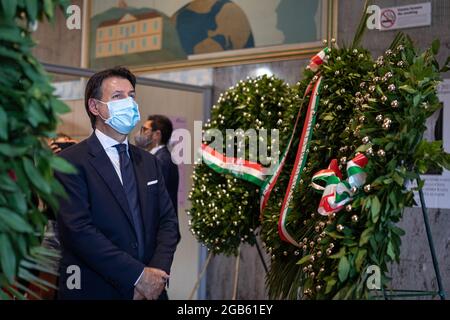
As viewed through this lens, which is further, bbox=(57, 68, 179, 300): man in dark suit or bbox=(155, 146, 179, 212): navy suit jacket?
bbox=(155, 146, 179, 212): navy suit jacket

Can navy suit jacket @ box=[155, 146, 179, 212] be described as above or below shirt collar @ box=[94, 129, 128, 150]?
below

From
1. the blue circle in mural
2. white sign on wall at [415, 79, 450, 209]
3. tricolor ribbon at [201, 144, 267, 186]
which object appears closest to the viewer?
tricolor ribbon at [201, 144, 267, 186]

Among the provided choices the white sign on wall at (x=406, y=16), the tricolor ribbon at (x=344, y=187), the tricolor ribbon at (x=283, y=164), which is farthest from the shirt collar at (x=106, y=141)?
the white sign on wall at (x=406, y=16)

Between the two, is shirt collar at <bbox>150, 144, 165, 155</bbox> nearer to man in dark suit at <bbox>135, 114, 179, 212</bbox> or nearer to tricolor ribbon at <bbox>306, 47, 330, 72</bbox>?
man in dark suit at <bbox>135, 114, 179, 212</bbox>

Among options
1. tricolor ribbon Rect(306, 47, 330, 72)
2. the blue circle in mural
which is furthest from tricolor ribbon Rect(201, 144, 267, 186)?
the blue circle in mural

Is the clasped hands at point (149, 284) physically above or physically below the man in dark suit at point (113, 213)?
below

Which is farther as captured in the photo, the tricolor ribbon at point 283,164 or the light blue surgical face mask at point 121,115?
the tricolor ribbon at point 283,164

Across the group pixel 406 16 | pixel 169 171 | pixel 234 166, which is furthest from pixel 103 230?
pixel 406 16

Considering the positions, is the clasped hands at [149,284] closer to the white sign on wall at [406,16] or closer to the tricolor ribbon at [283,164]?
the tricolor ribbon at [283,164]

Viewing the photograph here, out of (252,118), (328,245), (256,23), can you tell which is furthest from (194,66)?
(328,245)

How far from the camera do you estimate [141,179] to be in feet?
9.40

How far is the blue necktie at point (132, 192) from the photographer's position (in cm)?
279

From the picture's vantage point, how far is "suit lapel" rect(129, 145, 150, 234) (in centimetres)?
281

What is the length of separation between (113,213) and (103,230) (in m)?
0.08
